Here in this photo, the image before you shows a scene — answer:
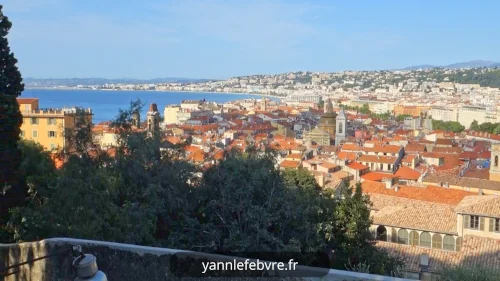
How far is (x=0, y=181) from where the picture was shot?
1006 centimetres

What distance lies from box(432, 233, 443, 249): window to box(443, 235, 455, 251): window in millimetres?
108

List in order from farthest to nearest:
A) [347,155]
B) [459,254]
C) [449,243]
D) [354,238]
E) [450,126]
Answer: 1. [450,126]
2. [347,155]
3. [449,243]
4. [459,254]
5. [354,238]

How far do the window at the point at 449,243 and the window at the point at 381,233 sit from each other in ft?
5.76

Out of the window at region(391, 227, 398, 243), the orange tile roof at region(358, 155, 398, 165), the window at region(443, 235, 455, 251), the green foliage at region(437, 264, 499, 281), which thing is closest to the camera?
the green foliage at region(437, 264, 499, 281)

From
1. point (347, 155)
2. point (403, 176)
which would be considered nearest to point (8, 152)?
point (403, 176)

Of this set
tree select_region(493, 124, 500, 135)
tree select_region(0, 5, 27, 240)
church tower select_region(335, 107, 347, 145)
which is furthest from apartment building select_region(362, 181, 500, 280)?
tree select_region(493, 124, 500, 135)

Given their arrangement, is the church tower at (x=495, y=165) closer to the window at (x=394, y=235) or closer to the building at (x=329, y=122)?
the window at (x=394, y=235)

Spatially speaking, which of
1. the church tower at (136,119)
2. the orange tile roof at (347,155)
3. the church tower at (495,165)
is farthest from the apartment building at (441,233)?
the orange tile roof at (347,155)

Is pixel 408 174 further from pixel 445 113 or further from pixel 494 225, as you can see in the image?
pixel 445 113

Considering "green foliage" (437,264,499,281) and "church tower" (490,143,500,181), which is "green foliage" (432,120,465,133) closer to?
"church tower" (490,143,500,181)

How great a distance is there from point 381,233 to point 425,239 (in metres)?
1.40

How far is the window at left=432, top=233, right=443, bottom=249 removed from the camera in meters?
14.8

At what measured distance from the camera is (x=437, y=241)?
14.9m

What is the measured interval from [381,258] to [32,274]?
24.1 ft
